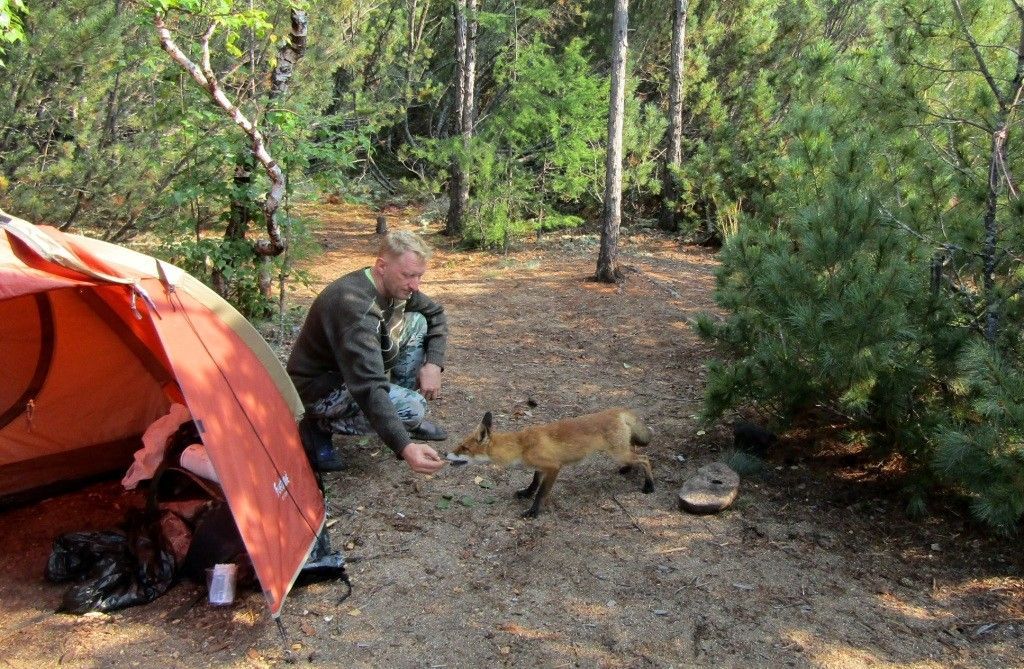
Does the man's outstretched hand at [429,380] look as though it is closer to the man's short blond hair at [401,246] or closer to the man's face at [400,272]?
the man's face at [400,272]

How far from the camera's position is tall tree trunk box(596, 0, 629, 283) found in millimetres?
9484

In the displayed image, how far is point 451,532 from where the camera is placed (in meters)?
4.29

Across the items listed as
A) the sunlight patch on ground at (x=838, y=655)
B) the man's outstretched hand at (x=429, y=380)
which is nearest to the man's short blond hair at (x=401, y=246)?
the man's outstretched hand at (x=429, y=380)

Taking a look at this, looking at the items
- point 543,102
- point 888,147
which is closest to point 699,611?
point 888,147

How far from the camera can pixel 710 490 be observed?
14.8 feet

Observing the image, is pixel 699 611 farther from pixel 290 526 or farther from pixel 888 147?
pixel 888 147

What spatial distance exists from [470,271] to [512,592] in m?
7.46

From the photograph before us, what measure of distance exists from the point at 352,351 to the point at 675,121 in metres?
10.5

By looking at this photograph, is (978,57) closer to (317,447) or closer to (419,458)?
(419,458)

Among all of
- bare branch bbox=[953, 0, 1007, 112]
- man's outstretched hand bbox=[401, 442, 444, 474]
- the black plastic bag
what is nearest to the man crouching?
man's outstretched hand bbox=[401, 442, 444, 474]

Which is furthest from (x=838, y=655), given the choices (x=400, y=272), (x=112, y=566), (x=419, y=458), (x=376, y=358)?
(x=112, y=566)

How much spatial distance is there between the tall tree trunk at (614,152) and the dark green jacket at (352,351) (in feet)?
18.4

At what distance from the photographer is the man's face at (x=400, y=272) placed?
169 inches

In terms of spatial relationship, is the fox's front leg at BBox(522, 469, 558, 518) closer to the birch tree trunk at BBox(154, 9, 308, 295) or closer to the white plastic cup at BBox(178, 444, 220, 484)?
the white plastic cup at BBox(178, 444, 220, 484)
